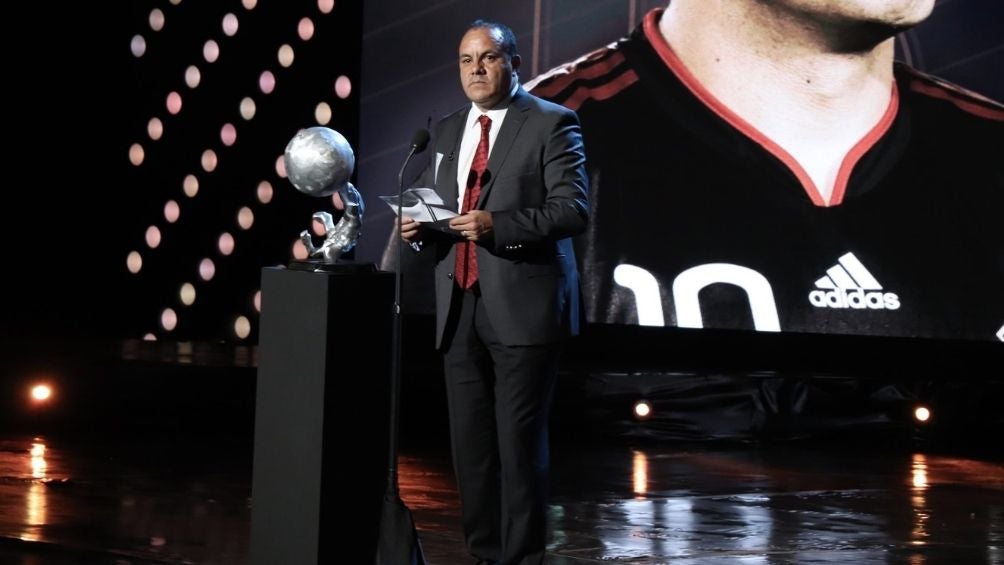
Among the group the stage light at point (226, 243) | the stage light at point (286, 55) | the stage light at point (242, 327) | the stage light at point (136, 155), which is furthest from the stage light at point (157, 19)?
the stage light at point (242, 327)

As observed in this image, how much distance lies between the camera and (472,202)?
3.20 m

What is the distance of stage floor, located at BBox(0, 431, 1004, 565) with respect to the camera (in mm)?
3771

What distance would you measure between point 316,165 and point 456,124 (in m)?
0.54

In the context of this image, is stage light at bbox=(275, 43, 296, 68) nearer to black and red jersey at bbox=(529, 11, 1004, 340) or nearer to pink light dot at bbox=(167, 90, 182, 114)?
pink light dot at bbox=(167, 90, 182, 114)

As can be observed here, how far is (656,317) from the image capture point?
19.2 feet

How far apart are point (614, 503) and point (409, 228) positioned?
1.84m

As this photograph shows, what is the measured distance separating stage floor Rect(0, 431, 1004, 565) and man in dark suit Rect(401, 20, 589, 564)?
0.42 m

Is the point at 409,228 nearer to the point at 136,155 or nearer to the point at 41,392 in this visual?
the point at 41,392

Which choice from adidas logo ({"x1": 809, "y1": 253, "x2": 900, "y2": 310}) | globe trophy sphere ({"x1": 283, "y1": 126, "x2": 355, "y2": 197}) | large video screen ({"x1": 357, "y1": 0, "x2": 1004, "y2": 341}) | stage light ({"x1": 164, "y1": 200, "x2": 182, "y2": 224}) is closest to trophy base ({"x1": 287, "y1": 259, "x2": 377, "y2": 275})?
globe trophy sphere ({"x1": 283, "y1": 126, "x2": 355, "y2": 197})

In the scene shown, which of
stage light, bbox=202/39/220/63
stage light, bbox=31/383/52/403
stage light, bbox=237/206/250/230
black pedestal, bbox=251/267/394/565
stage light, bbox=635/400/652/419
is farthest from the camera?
stage light, bbox=202/39/220/63

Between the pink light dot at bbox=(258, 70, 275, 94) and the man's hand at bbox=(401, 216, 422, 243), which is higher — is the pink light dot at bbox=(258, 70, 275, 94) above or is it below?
above

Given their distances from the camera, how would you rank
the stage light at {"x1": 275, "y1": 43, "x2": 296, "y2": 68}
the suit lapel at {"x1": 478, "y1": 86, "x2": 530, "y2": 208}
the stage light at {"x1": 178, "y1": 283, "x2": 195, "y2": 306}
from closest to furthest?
the suit lapel at {"x1": 478, "y1": 86, "x2": 530, "y2": 208} → the stage light at {"x1": 275, "y1": 43, "x2": 296, "y2": 68} → the stage light at {"x1": 178, "y1": 283, "x2": 195, "y2": 306}

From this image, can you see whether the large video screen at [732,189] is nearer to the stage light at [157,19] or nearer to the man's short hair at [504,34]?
the stage light at [157,19]

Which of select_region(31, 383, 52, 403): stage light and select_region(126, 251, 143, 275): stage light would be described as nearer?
select_region(31, 383, 52, 403): stage light
